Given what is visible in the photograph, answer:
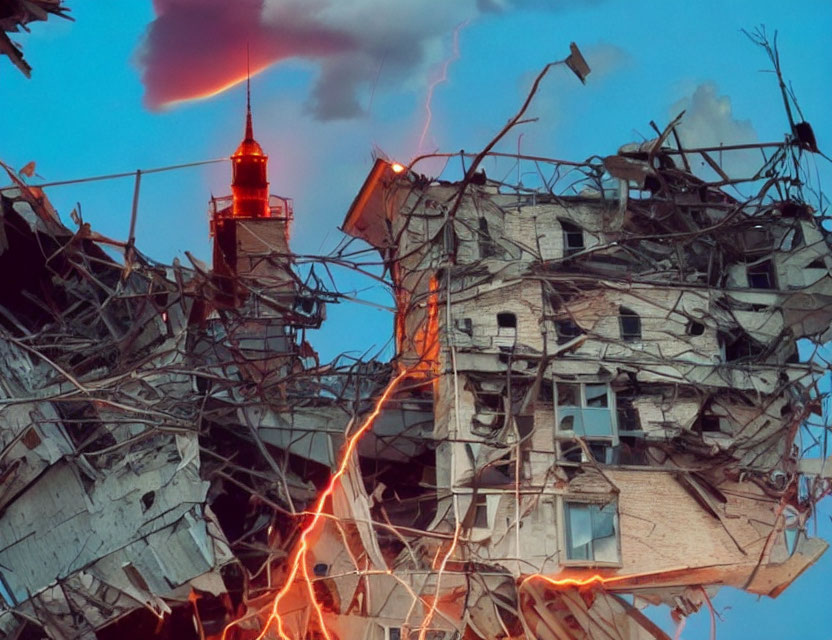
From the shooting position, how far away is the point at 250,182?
48.2m

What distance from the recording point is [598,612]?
91.8ft

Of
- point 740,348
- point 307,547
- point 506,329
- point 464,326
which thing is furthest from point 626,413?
point 307,547

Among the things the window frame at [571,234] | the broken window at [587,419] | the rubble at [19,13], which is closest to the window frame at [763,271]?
the window frame at [571,234]

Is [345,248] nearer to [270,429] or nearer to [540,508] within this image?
[270,429]

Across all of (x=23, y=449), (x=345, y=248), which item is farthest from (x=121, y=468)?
(x=345, y=248)

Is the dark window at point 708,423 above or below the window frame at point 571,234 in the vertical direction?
below

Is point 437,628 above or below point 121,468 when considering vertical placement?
below

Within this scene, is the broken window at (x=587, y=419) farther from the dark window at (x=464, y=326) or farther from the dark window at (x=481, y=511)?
the dark window at (x=464, y=326)

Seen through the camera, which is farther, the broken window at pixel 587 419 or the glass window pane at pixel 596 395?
the glass window pane at pixel 596 395

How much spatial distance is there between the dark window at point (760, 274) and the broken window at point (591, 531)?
6110mm

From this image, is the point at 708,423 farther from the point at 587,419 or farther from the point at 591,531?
the point at 591,531

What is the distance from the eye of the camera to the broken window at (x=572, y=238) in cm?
3053

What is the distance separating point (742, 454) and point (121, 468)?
11360mm

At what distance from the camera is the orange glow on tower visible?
4696cm
